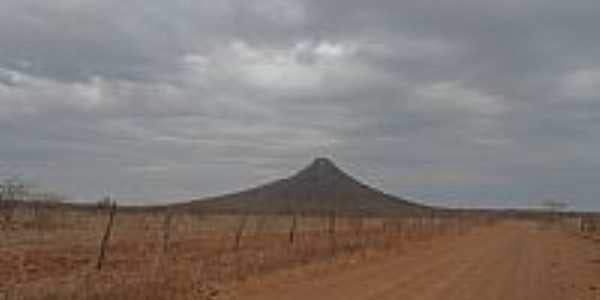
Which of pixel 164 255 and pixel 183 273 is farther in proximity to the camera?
pixel 164 255

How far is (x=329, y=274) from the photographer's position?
27.0m

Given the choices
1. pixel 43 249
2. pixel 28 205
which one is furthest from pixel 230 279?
pixel 28 205

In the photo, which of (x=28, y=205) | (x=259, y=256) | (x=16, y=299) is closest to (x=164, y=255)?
(x=259, y=256)

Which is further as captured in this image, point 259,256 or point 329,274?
point 259,256

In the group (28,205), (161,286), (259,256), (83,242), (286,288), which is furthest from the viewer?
(28,205)

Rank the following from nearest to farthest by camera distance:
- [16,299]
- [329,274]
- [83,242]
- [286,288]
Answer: [16,299] → [286,288] → [329,274] → [83,242]

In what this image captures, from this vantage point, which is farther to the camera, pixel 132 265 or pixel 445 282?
pixel 132 265

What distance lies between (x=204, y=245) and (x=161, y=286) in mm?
21736

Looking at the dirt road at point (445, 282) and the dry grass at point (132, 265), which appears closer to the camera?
the dry grass at point (132, 265)

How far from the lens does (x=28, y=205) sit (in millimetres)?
62969

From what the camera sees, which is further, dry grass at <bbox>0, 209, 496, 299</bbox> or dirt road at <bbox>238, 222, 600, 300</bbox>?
dirt road at <bbox>238, 222, 600, 300</bbox>

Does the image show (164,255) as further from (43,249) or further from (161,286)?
(161,286)

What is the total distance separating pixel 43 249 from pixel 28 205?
1176 inches

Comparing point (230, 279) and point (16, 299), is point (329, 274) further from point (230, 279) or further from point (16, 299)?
point (16, 299)
